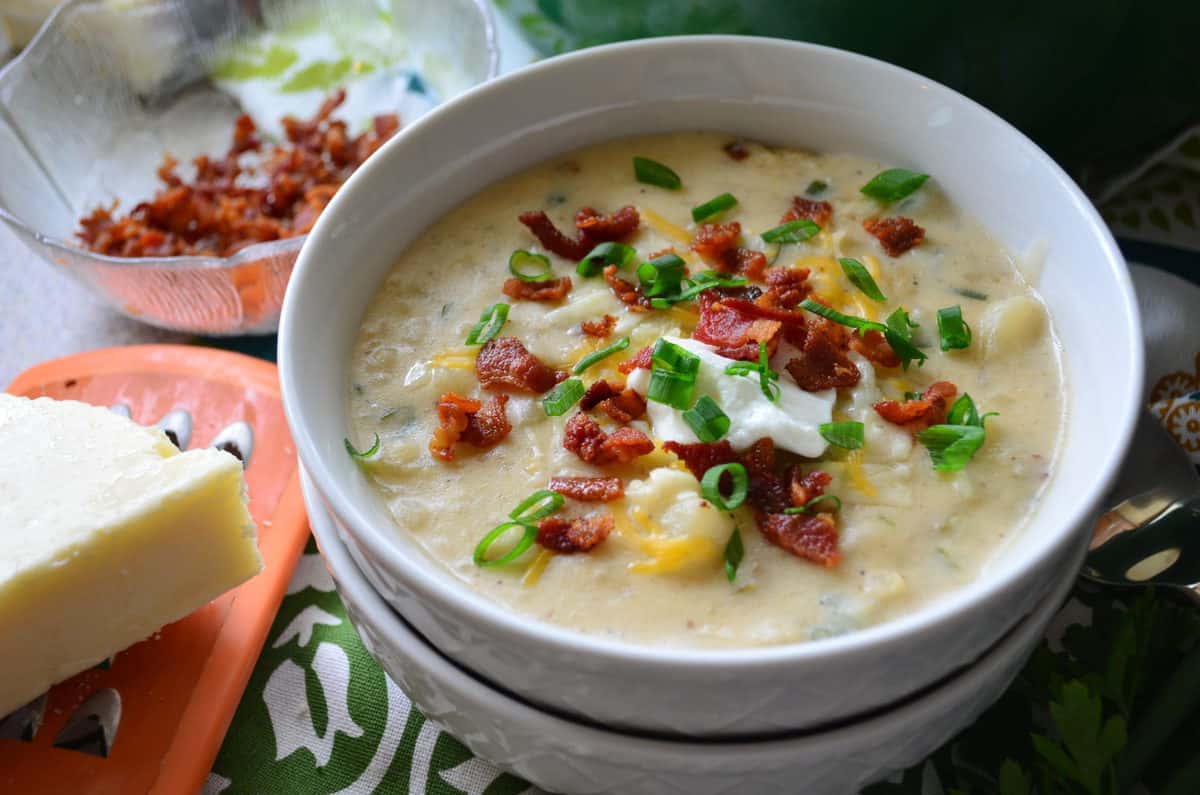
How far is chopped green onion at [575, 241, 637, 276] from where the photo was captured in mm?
2314

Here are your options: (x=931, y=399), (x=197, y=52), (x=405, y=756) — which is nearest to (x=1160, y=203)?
(x=931, y=399)

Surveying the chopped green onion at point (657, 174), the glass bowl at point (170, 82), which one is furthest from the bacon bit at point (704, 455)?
the glass bowl at point (170, 82)

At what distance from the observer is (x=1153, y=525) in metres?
2.34

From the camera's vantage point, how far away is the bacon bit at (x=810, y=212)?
2389 mm

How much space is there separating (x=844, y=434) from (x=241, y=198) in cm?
193

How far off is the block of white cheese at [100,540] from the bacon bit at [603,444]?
658mm

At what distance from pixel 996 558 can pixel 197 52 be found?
2.88 meters

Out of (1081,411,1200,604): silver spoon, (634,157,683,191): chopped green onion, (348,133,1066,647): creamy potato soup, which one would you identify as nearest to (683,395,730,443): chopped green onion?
(348,133,1066,647): creamy potato soup

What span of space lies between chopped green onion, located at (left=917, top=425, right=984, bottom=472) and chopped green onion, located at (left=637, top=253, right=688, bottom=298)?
531 mm

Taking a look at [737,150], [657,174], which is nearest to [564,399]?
[657,174]

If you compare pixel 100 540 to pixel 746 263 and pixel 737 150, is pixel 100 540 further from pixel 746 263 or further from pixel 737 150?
pixel 737 150

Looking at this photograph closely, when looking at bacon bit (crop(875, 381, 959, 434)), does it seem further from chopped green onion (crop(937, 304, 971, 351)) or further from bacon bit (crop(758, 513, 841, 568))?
bacon bit (crop(758, 513, 841, 568))

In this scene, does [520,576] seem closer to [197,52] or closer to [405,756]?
[405,756]

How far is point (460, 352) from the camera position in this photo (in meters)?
2.17
